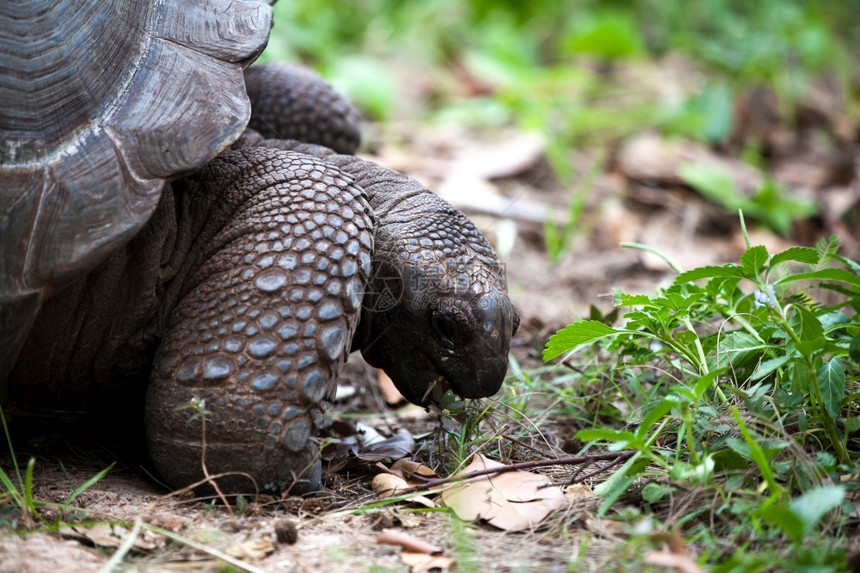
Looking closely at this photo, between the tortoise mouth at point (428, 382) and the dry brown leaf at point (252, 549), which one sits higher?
the tortoise mouth at point (428, 382)

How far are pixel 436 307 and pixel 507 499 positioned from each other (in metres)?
0.55

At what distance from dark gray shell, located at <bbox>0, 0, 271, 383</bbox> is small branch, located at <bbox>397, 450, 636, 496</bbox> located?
0.93 m

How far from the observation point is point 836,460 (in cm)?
211

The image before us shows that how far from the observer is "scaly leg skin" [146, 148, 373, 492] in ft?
6.95

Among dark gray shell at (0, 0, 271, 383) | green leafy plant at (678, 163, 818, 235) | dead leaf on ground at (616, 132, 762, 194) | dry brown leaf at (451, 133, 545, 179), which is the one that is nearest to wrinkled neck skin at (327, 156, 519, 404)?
dark gray shell at (0, 0, 271, 383)

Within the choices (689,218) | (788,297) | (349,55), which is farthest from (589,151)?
(788,297)

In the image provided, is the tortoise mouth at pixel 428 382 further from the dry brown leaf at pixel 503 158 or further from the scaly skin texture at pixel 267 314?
the dry brown leaf at pixel 503 158

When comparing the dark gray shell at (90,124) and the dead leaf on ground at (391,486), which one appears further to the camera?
the dead leaf on ground at (391,486)

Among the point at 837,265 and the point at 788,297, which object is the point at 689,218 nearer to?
the point at 837,265

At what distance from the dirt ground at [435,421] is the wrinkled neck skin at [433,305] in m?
0.32

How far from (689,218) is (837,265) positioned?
1.22m

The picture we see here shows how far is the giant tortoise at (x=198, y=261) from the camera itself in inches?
79.7

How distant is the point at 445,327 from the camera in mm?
2402

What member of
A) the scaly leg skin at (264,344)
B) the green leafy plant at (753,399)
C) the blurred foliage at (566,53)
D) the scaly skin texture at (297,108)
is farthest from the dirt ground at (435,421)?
the scaly skin texture at (297,108)
